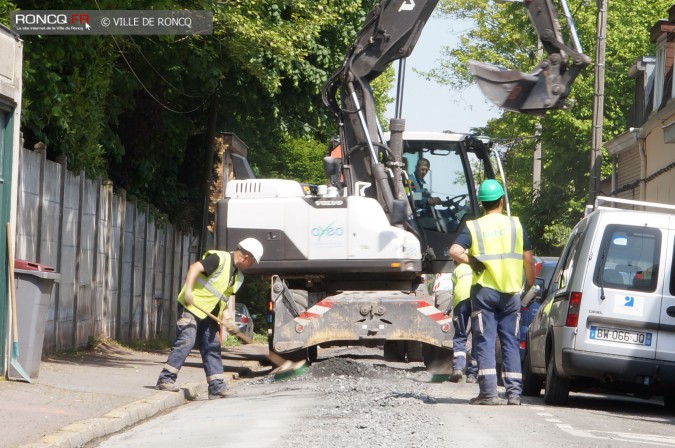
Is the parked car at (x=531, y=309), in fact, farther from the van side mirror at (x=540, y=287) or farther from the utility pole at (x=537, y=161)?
the utility pole at (x=537, y=161)

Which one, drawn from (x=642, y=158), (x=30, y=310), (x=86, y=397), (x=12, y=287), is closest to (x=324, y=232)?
(x=30, y=310)

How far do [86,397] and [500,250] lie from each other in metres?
3.98

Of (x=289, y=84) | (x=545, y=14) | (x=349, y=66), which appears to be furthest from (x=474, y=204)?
(x=289, y=84)

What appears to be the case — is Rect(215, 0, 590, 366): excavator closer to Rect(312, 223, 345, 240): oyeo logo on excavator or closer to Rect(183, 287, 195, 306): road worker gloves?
Rect(312, 223, 345, 240): oyeo logo on excavator

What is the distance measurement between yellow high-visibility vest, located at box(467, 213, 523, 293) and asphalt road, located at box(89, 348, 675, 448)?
3.49ft

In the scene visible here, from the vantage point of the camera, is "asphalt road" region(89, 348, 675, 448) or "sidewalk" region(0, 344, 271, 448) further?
"sidewalk" region(0, 344, 271, 448)

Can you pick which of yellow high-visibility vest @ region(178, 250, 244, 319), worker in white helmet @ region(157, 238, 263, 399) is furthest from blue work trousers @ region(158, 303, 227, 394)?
yellow high-visibility vest @ region(178, 250, 244, 319)

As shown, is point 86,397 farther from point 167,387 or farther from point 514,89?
point 514,89

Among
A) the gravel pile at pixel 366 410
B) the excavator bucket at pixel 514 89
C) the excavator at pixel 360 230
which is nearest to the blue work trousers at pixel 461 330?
the excavator at pixel 360 230

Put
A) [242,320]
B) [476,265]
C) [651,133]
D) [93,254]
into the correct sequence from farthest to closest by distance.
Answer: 1. [651,133]
2. [242,320]
3. [93,254]
4. [476,265]

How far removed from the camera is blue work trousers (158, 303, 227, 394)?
13.8 metres

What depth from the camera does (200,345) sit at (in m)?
14.1

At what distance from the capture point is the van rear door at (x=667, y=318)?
12.5 m

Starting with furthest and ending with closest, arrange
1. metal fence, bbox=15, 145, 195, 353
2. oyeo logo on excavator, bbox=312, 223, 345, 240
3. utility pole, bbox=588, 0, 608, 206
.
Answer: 1. utility pole, bbox=588, 0, 608, 206
2. metal fence, bbox=15, 145, 195, 353
3. oyeo logo on excavator, bbox=312, 223, 345, 240
